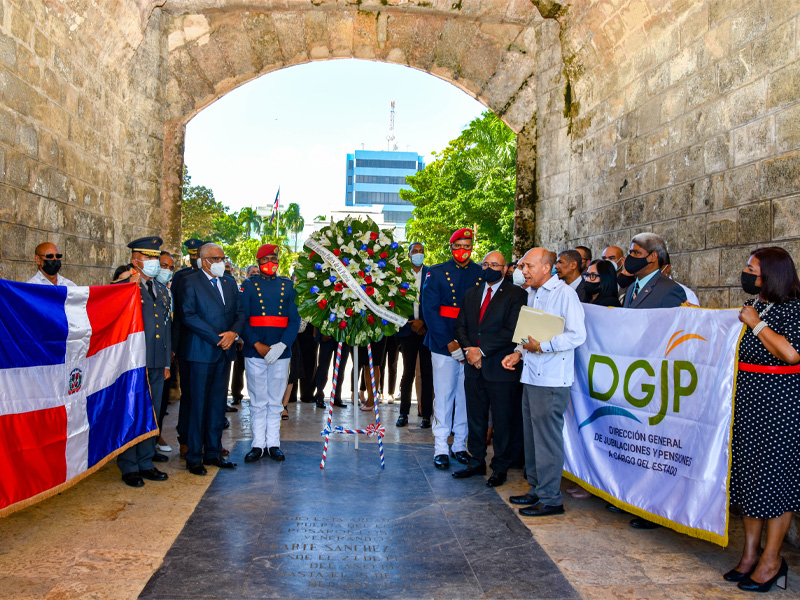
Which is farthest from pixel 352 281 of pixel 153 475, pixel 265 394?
pixel 153 475

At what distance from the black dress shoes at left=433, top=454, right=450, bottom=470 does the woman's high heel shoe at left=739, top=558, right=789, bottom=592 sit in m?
2.74

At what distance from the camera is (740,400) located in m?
3.69

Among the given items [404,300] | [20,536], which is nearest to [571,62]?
[404,300]

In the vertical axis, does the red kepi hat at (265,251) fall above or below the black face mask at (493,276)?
above

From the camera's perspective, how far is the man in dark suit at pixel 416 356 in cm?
759

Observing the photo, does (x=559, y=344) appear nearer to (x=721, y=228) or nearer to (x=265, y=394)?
(x=721, y=228)

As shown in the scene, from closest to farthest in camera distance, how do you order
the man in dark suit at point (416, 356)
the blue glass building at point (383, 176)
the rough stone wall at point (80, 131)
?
the rough stone wall at point (80, 131) < the man in dark suit at point (416, 356) < the blue glass building at point (383, 176)

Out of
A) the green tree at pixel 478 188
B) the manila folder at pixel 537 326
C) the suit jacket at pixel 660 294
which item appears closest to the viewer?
the manila folder at pixel 537 326

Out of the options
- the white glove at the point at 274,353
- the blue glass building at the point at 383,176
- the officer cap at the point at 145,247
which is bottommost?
the white glove at the point at 274,353

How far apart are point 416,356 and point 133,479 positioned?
12.4 ft

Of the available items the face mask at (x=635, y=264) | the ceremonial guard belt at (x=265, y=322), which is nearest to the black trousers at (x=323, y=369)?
the ceremonial guard belt at (x=265, y=322)

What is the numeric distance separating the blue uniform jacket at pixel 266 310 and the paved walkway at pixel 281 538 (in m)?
1.11

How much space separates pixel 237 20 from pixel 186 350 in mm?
6039

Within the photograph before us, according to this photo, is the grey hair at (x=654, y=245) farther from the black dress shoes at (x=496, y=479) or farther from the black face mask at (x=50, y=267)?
the black face mask at (x=50, y=267)
